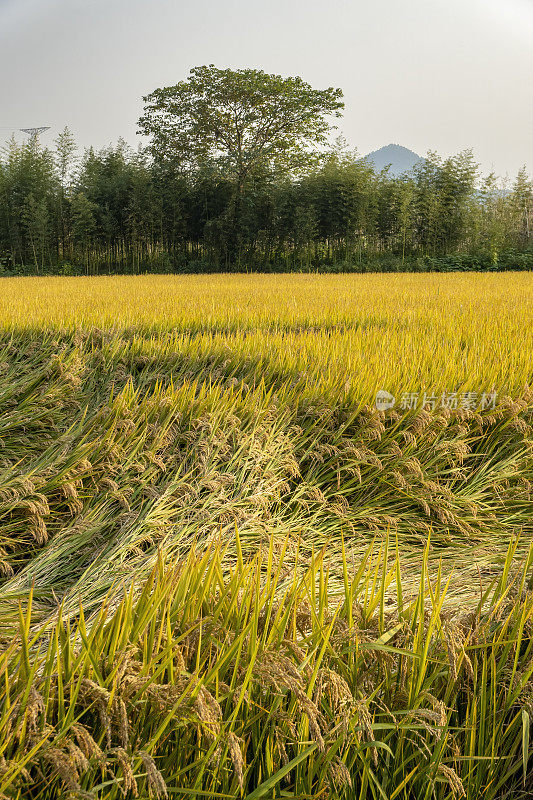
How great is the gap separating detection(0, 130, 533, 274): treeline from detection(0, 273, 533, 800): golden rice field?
12186 millimetres

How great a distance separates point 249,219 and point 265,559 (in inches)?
613

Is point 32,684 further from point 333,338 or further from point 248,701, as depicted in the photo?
point 333,338

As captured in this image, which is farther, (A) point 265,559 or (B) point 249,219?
(B) point 249,219

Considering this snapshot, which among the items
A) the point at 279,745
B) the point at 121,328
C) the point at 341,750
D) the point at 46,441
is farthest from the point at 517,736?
the point at 121,328

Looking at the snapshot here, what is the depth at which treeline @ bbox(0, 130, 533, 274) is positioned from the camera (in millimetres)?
15781

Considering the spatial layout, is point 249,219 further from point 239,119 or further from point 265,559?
point 265,559

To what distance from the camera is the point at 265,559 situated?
5.71 ft

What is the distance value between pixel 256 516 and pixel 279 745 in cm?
105

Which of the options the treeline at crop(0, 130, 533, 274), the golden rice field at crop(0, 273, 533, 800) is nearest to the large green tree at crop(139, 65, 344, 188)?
the treeline at crop(0, 130, 533, 274)

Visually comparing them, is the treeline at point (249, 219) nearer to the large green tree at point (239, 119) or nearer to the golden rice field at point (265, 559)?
the large green tree at point (239, 119)

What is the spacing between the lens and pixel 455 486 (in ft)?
7.56

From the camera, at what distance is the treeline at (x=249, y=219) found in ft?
51.8

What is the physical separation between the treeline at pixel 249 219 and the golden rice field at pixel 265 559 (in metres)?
12.2

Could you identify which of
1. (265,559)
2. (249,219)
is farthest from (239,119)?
(265,559)
